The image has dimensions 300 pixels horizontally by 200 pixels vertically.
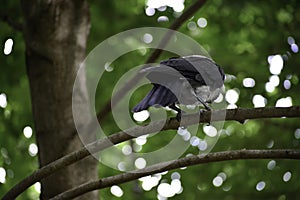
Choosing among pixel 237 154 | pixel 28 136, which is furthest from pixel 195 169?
pixel 237 154

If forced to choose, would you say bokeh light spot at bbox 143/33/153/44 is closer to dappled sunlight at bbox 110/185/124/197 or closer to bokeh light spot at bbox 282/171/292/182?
dappled sunlight at bbox 110/185/124/197

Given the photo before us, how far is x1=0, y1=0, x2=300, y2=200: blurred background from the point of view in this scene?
3.70 meters

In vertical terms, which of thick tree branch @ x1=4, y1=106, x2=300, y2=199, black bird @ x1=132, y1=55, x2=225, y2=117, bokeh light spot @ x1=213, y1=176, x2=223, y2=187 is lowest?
thick tree branch @ x1=4, y1=106, x2=300, y2=199

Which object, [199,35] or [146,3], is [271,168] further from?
[146,3]

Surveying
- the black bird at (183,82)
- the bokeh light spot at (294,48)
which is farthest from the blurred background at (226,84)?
the black bird at (183,82)

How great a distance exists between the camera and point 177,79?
2475 mm

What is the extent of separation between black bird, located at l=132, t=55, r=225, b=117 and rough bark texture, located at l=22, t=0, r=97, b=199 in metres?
0.83

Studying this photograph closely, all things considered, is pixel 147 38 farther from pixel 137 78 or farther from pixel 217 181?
pixel 217 181

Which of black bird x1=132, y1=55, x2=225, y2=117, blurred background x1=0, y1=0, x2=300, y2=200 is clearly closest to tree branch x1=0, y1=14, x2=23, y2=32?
blurred background x1=0, y1=0, x2=300, y2=200

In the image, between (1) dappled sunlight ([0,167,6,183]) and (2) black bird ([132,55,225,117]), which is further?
(1) dappled sunlight ([0,167,6,183])

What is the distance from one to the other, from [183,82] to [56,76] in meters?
1.00

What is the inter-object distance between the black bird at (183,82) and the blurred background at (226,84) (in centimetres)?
120

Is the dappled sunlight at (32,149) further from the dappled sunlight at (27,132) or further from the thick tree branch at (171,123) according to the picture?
the thick tree branch at (171,123)

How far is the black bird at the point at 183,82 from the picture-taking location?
7.72 feet
